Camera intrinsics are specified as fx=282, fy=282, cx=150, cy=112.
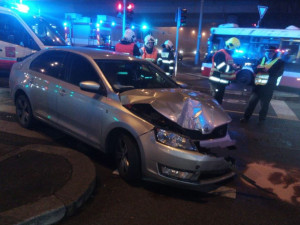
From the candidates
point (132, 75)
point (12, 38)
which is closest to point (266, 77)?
point (132, 75)

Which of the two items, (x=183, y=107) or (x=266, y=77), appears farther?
(x=266, y=77)

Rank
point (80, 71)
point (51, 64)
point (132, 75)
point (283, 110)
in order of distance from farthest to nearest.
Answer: point (283, 110), point (51, 64), point (132, 75), point (80, 71)

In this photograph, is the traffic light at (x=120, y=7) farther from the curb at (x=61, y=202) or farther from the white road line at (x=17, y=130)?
the curb at (x=61, y=202)

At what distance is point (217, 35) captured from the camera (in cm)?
1584

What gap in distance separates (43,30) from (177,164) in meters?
8.82

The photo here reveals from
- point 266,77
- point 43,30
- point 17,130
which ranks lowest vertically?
point 17,130

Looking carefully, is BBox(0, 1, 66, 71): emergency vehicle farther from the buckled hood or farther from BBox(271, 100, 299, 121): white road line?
BBox(271, 100, 299, 121): white road line

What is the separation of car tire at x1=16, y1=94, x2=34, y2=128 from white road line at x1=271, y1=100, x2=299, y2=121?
6.72 metres

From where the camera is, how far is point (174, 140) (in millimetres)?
3348

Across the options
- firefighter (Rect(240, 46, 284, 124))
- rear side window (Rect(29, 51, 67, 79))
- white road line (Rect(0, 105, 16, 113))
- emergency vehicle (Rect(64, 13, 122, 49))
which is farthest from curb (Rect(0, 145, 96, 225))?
emergency vehicle (Rect(64, 13, 122, 49))

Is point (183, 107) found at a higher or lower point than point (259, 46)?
lower

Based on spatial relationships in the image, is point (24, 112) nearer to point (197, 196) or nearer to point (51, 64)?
point (51, 64)

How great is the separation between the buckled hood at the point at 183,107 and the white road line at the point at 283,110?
16.7 feet

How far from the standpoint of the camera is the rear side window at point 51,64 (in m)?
4.78
